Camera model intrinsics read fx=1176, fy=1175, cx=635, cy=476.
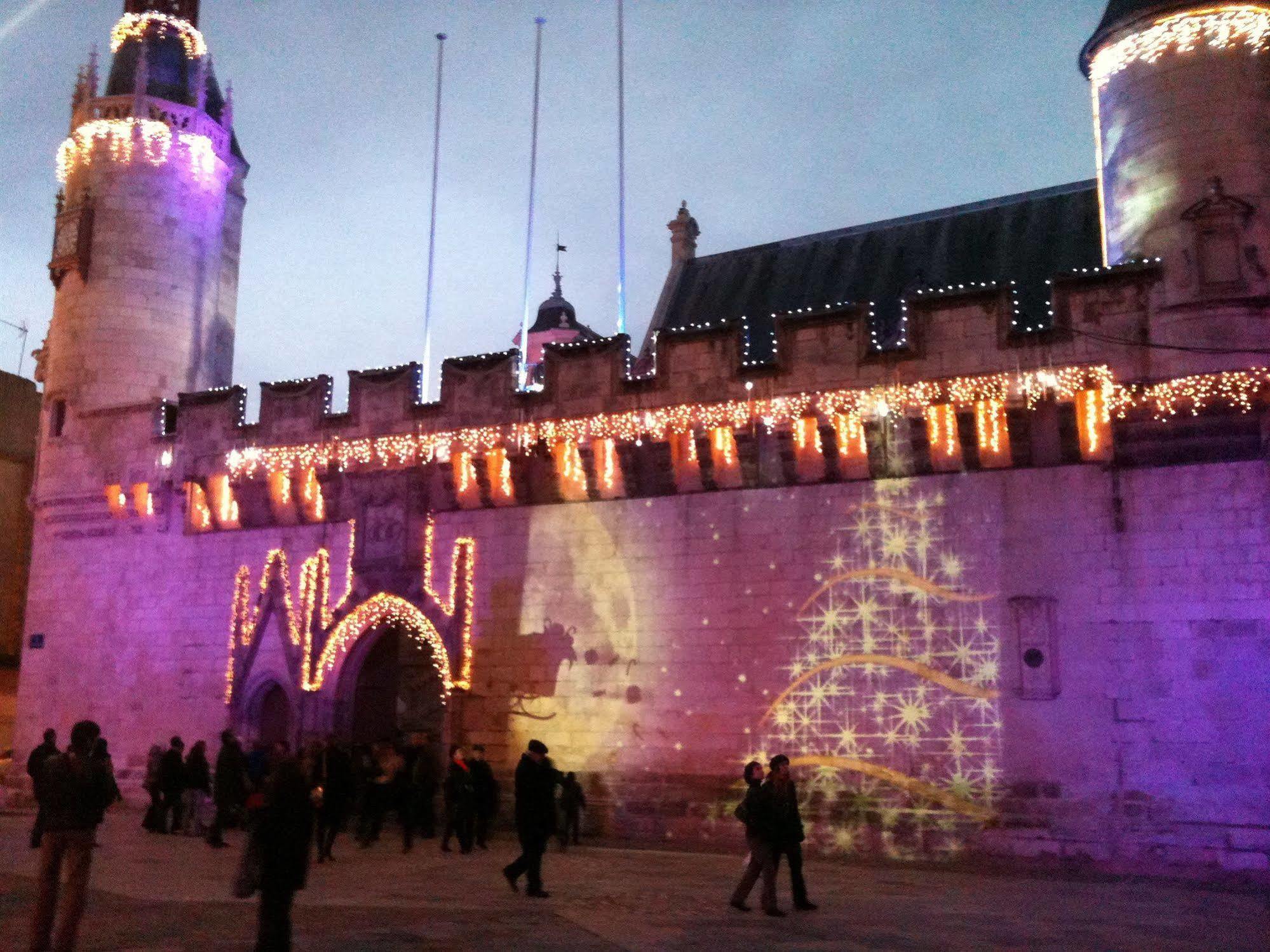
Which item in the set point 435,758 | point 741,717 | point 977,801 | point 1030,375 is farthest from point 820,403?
point 435,758

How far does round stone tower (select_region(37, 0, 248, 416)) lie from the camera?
24.6 m

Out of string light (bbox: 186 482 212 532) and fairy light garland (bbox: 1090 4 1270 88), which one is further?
string light (bbox: 186 482 212 532)

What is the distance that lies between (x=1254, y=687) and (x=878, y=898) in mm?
6041

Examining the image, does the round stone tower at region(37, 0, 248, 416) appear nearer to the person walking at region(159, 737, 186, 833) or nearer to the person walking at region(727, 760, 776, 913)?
the person walking at region(159, 737, 186, 833)

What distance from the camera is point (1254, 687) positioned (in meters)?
15.0

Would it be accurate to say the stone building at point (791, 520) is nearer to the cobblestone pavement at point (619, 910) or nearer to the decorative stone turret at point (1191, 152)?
the decorative stone turret at point (1191, 152)

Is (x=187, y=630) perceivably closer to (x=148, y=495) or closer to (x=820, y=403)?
(x=148, y=495)

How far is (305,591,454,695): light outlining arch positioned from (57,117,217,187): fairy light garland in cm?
1078

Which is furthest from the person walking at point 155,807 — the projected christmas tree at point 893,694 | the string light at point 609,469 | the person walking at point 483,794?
the projected christmas tree at point 893,694

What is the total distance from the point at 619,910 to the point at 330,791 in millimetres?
6338

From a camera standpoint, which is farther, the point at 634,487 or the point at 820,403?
the point at 634,487

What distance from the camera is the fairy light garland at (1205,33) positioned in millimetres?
17062

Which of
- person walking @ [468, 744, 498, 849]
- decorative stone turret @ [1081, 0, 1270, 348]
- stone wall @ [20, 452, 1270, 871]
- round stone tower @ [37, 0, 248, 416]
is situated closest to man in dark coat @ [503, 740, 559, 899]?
person walking @ [468, 744, 498, 849]

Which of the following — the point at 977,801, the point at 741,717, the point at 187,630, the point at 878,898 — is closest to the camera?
the point at 878,898
